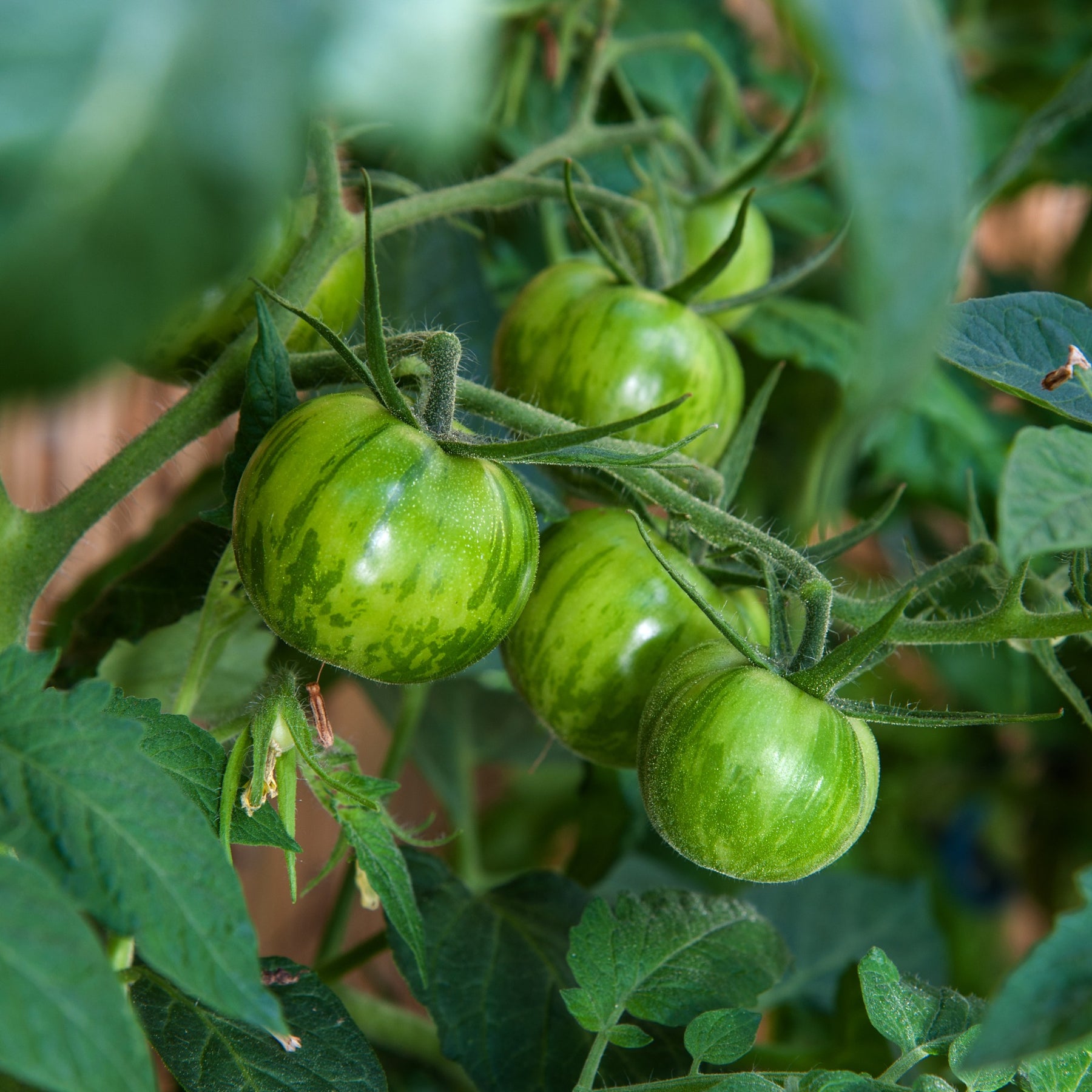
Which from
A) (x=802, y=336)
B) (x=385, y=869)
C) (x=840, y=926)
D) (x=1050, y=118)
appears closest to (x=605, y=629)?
(x=385, y=869)

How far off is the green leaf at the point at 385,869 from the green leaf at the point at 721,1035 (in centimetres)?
10

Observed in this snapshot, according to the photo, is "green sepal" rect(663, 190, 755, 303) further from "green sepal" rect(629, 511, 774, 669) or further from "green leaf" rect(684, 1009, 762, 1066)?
"green leaf" rect(684, 1009, 762, 1066)

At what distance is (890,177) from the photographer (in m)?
0.13

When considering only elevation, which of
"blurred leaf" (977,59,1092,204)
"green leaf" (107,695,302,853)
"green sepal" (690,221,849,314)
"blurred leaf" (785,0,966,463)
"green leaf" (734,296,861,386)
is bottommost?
"green leaf" (734,296,861,386)

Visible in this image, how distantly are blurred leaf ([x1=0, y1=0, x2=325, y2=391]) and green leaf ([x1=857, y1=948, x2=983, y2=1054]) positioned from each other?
32cm

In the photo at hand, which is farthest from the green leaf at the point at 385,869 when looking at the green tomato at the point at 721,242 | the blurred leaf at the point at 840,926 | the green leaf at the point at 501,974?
the blurred leaf at the point at 840,926

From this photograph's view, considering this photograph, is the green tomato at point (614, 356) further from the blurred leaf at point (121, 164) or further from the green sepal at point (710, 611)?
the blurred leaf at point (121, 164)

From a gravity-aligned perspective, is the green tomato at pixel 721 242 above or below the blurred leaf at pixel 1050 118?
below

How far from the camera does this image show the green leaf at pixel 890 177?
0.12m

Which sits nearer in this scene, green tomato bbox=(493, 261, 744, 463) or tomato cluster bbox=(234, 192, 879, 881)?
tomato cluster bbox=(234, 192, 879, 881)

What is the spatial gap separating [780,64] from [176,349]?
0.88 metres

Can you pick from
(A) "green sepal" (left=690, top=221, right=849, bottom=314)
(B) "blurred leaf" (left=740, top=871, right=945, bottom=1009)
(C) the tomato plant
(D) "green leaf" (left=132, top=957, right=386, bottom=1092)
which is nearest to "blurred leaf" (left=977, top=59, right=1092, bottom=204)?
(C) the tomato plant

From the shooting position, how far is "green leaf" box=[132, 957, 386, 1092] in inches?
13.7

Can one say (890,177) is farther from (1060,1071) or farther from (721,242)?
(721,242)
